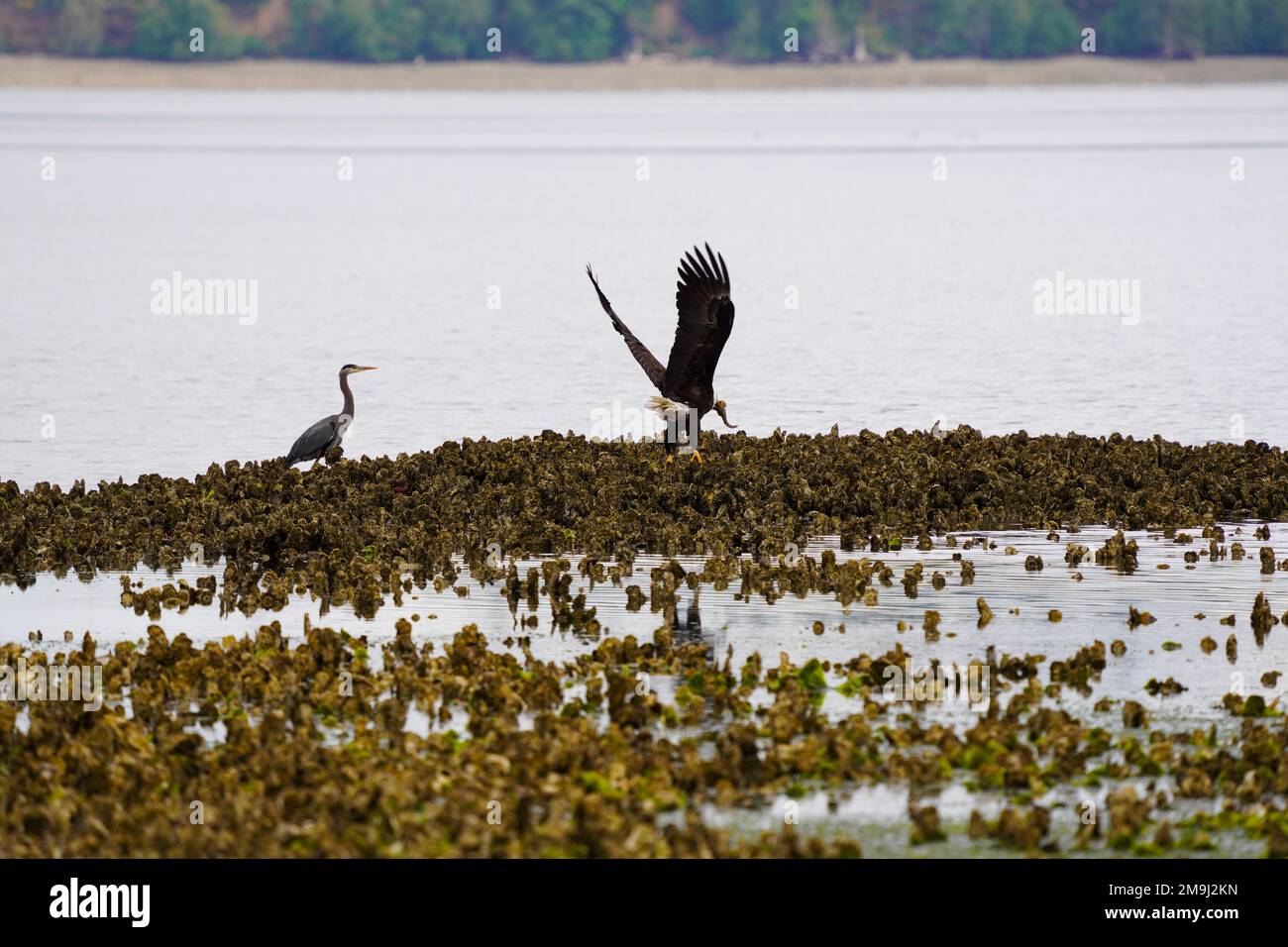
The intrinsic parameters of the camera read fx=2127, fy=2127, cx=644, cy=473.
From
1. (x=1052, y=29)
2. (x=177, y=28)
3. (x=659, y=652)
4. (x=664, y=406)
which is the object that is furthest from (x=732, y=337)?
(x=1052, y=29)

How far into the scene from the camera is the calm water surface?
34750mm

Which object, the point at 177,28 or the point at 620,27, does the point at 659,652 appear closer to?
the point at 177,28

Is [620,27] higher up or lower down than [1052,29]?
lower down

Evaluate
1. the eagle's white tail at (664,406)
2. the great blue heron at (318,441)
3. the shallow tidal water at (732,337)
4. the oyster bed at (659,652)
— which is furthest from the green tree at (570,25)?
the oyster bed at (659,652)

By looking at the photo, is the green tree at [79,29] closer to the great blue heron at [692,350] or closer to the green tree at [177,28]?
the green tree at [177,28]

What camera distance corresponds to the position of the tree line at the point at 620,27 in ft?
500

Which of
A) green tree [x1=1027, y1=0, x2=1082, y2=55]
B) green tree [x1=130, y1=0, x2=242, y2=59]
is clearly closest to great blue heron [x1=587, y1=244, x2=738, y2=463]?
green tree [x1=130, y1=0, x2=242, y2=59]

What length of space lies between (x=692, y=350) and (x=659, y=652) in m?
7.04

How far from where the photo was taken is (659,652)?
48.6 ft

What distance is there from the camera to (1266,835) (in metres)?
11.2

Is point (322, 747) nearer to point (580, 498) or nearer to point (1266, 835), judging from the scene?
point (1266, 835)

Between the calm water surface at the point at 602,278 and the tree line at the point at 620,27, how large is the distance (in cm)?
849
